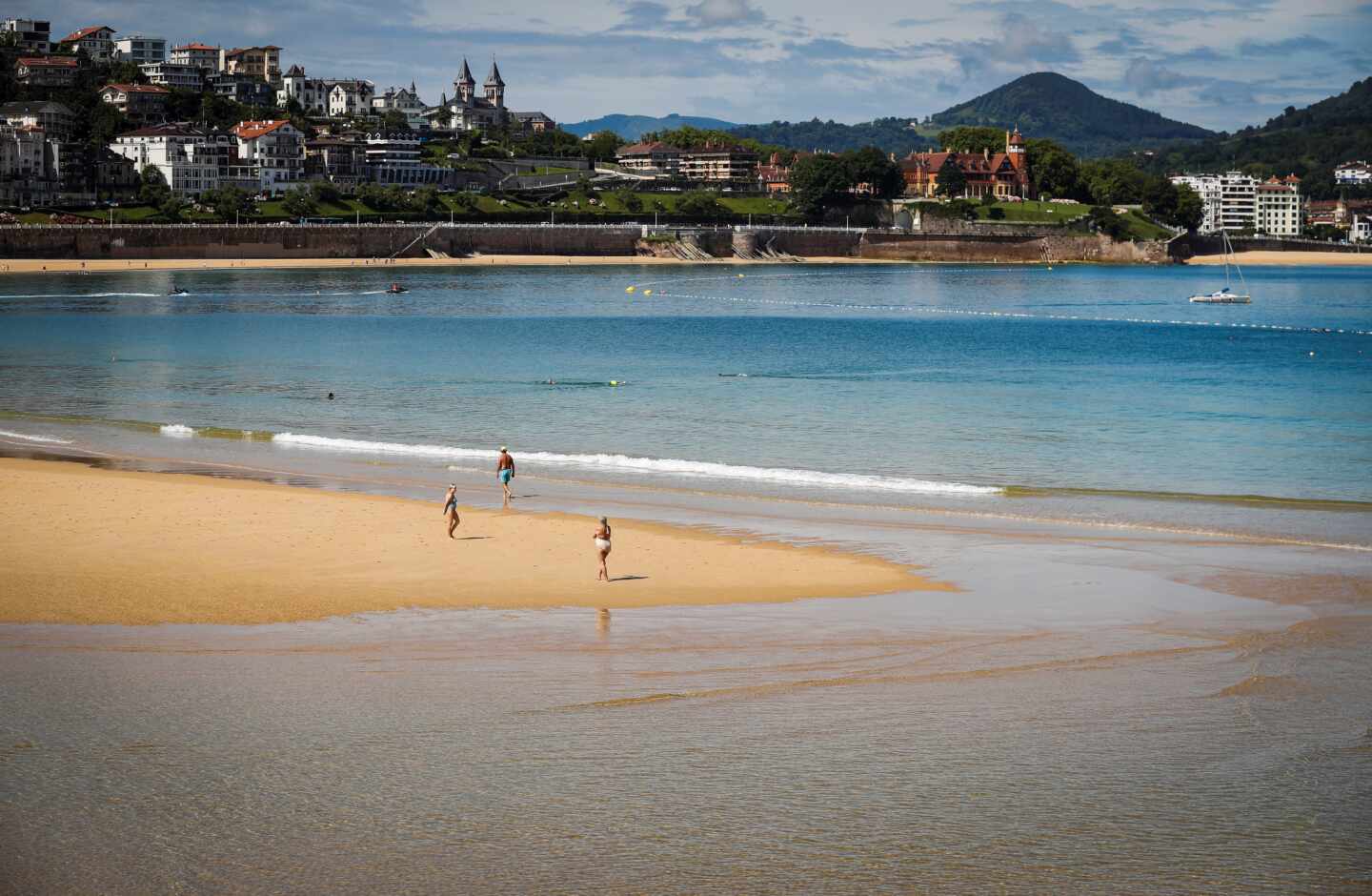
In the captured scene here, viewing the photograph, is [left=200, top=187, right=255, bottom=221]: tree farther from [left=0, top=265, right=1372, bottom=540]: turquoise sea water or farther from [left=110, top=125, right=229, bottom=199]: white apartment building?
[left=0, top=265, right=1372, bottom=540]: turquoise sea water

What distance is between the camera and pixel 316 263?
474 feet

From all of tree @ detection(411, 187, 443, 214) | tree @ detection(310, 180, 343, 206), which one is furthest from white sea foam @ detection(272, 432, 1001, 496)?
tree @ detection(310, 180, 343, 206)

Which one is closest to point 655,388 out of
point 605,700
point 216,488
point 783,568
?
point 216,488

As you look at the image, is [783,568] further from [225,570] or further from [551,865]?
[551,865]

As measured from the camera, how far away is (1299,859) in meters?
8.91

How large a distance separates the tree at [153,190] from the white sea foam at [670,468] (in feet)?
438

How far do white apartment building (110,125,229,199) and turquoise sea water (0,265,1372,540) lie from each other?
74.7 meters

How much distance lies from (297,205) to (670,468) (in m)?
144

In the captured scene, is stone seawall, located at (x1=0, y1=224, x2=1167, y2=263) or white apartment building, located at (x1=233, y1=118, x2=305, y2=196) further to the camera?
white apartment building, located at (x1=233, y1=118, x2=305, y2=196)

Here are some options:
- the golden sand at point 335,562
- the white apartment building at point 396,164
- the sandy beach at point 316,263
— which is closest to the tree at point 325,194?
the sandy beach at point 316,263

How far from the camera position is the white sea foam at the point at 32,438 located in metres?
31.6

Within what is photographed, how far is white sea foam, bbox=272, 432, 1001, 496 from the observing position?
26.4 m

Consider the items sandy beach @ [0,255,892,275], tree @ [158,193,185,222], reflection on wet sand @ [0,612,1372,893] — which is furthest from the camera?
tree @ [158,193,185,222]

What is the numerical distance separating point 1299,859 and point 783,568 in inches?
372
